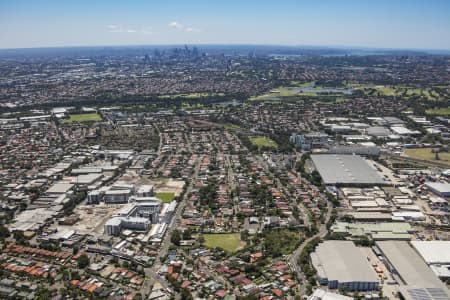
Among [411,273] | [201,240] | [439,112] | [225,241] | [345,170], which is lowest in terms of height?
[225,241]

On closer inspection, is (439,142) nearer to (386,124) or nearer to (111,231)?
(386,124)

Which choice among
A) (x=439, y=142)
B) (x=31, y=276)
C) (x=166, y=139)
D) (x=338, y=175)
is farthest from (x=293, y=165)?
(x=31, y=276)

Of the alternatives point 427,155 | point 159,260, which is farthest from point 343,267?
point 427,155

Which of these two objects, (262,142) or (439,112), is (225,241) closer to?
(262,142)

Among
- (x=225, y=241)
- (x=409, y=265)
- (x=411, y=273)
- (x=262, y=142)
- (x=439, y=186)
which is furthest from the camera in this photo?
(x=262, y=142)

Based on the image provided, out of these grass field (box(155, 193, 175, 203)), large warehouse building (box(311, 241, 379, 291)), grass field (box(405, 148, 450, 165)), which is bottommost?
grass field (box(155, 193, 175, 203))

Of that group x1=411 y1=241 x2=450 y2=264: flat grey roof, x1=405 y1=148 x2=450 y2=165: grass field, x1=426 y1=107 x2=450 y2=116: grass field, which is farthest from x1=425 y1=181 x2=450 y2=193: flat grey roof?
x1=426 y1=107 x2=450 y2=116: grass field

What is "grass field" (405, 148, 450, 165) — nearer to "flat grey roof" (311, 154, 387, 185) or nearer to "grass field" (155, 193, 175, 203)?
"flat grey roof" (311, 154, 387, 185)

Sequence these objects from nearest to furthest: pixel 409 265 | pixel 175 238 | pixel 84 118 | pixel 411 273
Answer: pixel 411 273
pixel 409 265
pixel 175 238
pixel 84 118
